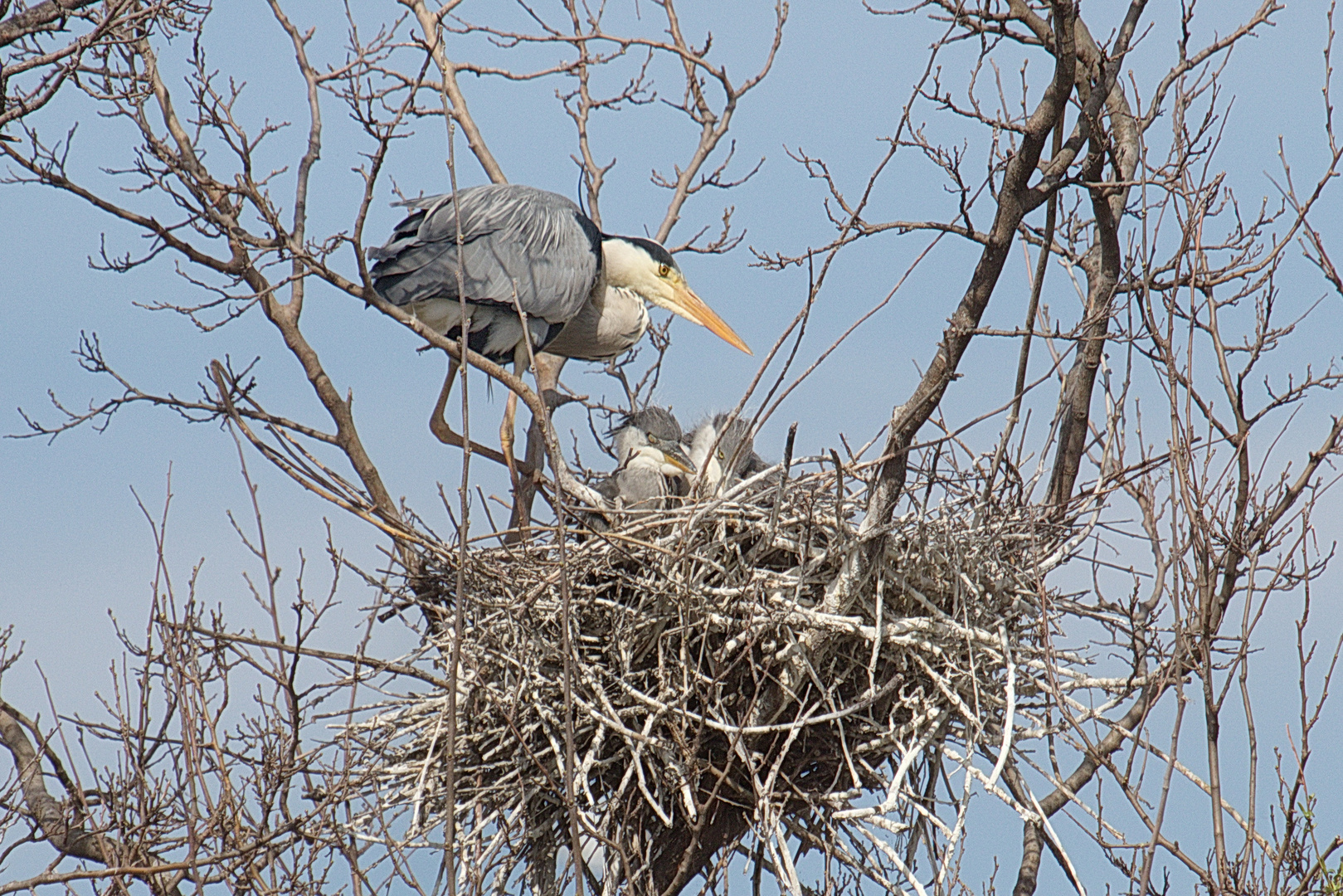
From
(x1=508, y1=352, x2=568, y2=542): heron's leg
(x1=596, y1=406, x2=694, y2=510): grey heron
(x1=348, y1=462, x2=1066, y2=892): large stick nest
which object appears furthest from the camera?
(x1=596, y1=406, x2=694, y2=510): grey heron

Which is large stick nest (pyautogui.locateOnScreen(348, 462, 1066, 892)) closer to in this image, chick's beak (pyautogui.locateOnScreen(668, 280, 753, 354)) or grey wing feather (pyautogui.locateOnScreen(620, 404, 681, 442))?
grey wing feather (pyautogui.locateOnScreen(620, 404, 681, 442))

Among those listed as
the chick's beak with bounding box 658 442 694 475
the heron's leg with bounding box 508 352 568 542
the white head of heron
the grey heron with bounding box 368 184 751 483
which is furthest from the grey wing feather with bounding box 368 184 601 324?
the chick's beak with bounding box 658 442 694 475

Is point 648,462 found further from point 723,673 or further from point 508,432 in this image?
point 723,673

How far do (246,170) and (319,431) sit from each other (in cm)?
112

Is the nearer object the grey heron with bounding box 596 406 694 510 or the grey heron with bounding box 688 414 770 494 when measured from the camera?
the grey heron with bounding box 688 414 770 494

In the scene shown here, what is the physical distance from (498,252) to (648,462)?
3.98 feet

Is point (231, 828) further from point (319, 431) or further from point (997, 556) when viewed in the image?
point (997, 556)

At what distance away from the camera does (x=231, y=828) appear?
4.29 m

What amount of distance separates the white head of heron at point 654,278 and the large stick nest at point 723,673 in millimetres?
2515

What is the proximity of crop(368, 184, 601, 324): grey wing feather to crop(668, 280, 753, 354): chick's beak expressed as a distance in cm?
53

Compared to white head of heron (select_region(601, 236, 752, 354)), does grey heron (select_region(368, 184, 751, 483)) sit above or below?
below

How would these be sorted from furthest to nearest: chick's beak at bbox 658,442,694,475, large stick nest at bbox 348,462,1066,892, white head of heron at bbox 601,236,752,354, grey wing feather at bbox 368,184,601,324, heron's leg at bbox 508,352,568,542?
white head of heron at bbox 601,236,752,354 → grey wing feather at bbox 368,184,601,324 → chick's beak at bbox 658,442,694,475 → heron's leg at bbox 508,352,568,542 → large stick nest at bbox 348,462,1066,892

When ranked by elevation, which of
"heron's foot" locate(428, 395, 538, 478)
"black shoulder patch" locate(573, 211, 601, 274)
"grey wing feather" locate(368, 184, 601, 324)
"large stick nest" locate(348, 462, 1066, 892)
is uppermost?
"black shoulder patch" locate(573, 211, 601, 274)

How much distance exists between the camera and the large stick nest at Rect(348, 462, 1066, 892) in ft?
13.2
